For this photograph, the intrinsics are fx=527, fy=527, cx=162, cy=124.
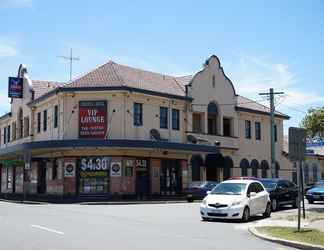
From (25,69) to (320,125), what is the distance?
2835cm

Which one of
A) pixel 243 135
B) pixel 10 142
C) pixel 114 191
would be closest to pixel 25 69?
pixel 10 142

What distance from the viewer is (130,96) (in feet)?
125

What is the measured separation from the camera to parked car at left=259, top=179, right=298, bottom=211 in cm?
2512

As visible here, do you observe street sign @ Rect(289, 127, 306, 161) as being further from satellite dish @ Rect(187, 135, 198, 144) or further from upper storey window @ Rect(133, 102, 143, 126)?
satellite dish @ Rect(187, 135, 198, 144)

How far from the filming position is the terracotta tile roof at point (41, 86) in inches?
1795

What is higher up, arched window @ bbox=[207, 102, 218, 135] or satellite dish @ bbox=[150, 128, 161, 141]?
arched window @ bbox=[207, 102, 218, 135]

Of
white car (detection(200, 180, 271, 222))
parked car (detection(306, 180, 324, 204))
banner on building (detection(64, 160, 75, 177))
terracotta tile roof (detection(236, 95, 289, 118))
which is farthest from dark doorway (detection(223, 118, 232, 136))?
white car (detection(200, 180, 271, 222))

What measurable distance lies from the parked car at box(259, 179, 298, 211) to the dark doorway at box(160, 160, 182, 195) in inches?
568

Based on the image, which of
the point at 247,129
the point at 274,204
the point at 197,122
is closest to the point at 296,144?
the point at 274,204

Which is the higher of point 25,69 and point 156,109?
point 25,69

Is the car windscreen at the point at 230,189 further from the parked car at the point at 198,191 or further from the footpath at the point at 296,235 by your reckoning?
the parked car at the point at 198,191

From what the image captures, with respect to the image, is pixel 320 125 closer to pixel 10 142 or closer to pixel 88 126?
pixel 88 126

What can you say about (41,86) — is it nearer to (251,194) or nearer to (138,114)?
(138,114)

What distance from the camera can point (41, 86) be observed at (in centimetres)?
4706
